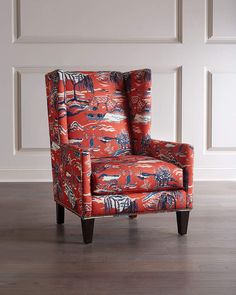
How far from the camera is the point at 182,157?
274 centimetres

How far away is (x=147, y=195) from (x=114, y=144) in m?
0.51

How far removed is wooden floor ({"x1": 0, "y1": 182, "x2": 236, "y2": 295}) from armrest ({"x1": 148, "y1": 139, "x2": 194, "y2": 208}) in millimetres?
251

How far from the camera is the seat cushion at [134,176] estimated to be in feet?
8.27

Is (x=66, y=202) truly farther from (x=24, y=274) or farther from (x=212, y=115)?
(x=212, y=115)

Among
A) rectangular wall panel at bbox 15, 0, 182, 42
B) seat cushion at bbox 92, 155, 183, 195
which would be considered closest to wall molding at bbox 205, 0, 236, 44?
rectangular wall panel at bbox 15, 0, 182, 42

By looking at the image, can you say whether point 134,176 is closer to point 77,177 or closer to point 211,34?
point 77,177

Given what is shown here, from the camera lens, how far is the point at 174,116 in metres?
4.52

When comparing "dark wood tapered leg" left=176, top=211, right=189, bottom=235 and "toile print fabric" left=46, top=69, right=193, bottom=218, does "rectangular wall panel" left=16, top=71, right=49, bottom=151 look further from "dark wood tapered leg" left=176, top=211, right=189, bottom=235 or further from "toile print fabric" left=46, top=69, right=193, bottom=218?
"dark wood tapered leg" left=176, top=211, right=189, bottom=235

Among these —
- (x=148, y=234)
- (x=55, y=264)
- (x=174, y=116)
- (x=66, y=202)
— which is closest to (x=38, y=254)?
(x=55, y=264)

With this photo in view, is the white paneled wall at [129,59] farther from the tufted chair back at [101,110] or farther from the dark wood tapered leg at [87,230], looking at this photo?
the dark wood tapered leg at [87,230]

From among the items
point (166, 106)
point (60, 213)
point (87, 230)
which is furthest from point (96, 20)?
point (87, 230)

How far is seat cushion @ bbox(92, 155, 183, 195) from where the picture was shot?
2.52 meters

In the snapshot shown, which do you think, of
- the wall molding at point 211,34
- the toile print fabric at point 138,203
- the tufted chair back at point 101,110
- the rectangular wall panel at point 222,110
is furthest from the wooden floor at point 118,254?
the wall molding at point 211,34

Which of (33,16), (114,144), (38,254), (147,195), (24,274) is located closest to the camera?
(24,274)
